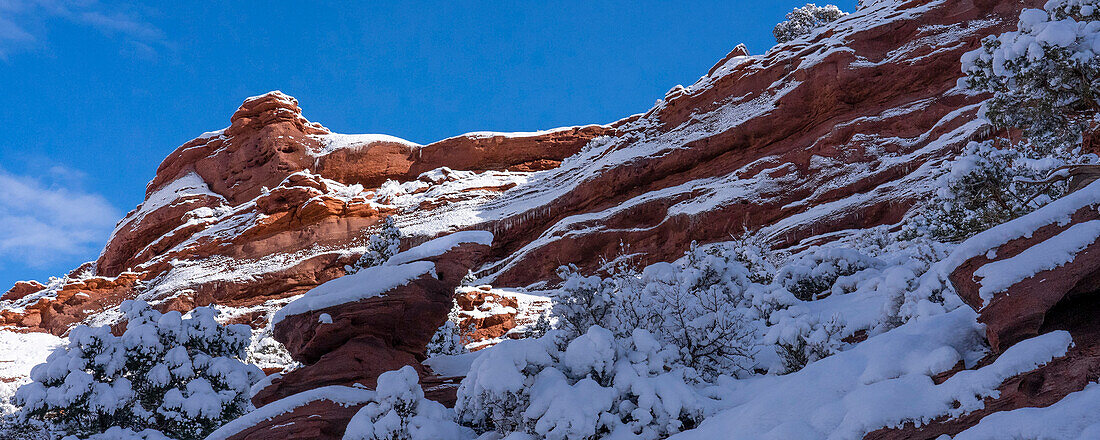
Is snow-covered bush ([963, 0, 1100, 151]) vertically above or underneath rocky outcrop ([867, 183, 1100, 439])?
above

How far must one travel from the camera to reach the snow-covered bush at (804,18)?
7331 cm

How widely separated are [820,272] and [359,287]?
32.3 feet

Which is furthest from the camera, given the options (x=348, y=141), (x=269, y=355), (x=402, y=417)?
(x=348, y=141)

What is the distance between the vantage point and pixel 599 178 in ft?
159

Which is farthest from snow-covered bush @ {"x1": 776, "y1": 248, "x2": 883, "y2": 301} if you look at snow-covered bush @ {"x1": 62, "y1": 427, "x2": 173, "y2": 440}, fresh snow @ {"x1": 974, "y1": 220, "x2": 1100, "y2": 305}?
snow-covered bush @ {"x1": 62, "y1": 427, "x2": 173, "y2": 440}

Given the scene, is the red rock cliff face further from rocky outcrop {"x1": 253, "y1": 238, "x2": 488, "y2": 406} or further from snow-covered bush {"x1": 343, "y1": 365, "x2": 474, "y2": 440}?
snow-covered bush {"x1": 343, "y1": 365, "x2": 474, "y2": 440}

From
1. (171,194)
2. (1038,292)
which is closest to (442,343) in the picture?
(1038,292)

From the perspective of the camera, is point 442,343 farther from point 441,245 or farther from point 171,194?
point 171,194

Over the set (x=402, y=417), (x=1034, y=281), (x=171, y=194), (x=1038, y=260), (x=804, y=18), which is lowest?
(x=402, y=417)

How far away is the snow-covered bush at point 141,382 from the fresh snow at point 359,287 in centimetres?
305

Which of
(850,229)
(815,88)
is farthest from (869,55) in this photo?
(850,229)

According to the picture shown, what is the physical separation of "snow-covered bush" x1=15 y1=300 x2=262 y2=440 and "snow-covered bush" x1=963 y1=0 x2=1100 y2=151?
15.2 m

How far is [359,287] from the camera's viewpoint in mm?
12109

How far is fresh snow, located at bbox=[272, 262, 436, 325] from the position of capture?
11.9 metres
